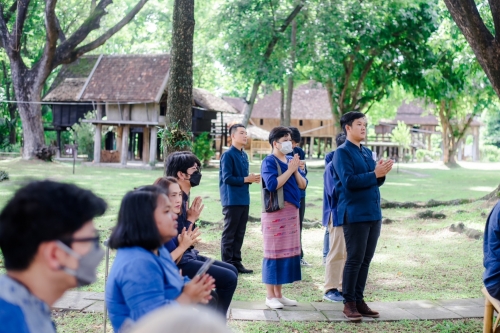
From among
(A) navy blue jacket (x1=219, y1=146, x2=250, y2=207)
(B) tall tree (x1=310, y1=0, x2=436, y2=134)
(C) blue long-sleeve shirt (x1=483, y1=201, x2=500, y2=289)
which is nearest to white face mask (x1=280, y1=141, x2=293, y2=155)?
(A) navy blue jacket (x1=219, y1=146, x2=250, y2=207)

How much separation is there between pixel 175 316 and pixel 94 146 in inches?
1264

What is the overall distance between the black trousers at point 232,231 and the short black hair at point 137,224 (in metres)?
4.37

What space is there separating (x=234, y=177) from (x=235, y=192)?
0.22m

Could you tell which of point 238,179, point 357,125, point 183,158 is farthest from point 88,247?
point 238,179

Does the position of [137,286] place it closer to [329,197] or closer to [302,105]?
[329,197]

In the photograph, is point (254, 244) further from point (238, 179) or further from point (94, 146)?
point (94, 146)

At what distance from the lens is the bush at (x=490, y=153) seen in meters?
52.5

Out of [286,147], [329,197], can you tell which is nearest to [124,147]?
[329,197]

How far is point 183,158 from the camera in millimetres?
5312

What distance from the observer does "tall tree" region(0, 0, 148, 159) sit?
80.6 ft

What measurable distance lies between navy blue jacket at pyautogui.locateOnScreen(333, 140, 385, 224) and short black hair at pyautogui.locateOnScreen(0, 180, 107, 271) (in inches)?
150

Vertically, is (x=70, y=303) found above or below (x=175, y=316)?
below

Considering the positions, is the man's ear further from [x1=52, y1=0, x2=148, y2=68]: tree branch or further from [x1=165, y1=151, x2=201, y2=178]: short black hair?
[x1=52, y1=0, x2=148, y2=68]: tree branch

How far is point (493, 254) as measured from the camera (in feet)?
13.9
